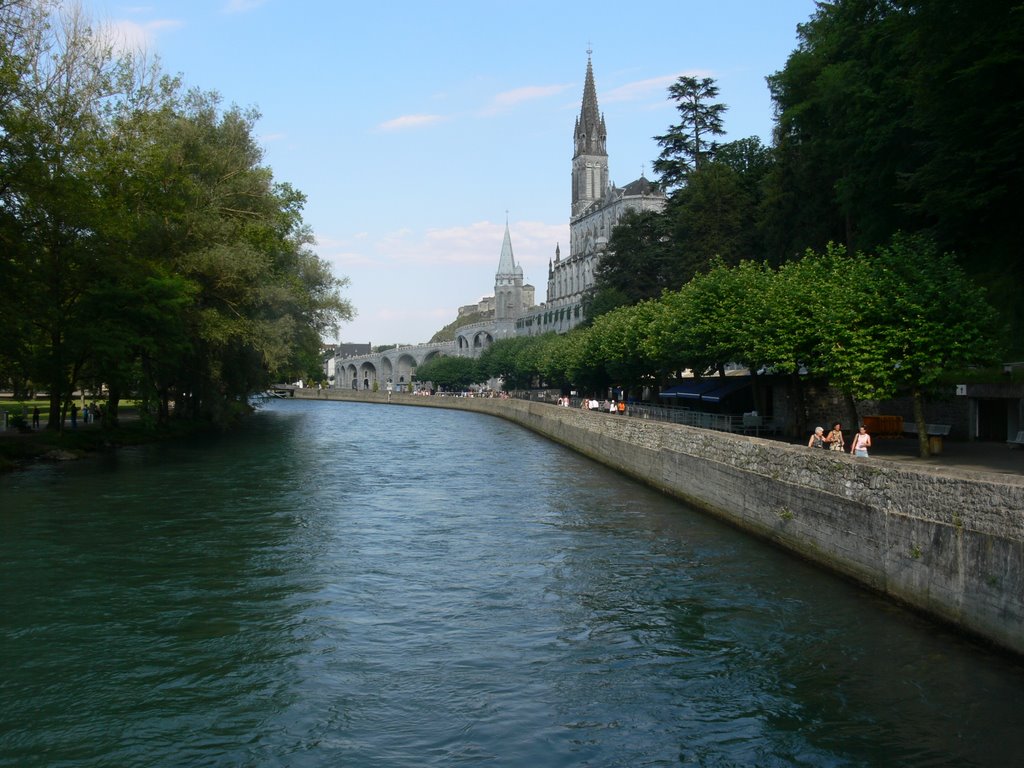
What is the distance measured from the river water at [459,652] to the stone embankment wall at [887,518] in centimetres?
44

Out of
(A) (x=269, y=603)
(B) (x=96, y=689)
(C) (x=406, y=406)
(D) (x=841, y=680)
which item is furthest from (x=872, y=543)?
(C) (x=406, y=406)

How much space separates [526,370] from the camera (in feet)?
367

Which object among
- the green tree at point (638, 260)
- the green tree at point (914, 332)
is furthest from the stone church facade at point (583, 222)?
the green tree at point (914, 332)

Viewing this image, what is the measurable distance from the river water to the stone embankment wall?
0.44 m

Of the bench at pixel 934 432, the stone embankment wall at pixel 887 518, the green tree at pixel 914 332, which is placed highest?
the green tree at pixel 914 332

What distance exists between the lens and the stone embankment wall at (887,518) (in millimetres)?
11922

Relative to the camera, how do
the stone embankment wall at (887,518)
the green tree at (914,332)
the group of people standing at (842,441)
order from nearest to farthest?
1. the stone embankment wall at (887,518)
2. the group of people standing at (842,441)
3. the green tree at (914,332)

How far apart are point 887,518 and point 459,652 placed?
6779mm

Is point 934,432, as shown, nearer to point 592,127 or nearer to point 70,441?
point 70,441

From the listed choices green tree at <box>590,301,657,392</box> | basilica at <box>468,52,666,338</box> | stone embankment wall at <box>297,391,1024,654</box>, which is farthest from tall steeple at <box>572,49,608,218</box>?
stone embankment wall at <box>297,391,1024,654</box>

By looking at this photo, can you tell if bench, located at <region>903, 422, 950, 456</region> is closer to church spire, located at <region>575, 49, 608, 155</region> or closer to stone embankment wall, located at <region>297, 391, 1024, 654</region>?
stone embankment wall, located at <region>297, 391, 1024, 654</region>

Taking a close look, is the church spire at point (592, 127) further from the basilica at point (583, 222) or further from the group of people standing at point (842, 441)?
the group of people standing at point (842, 441)

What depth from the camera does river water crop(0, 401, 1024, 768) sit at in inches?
391

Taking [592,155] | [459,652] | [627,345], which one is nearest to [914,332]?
[459,652]
